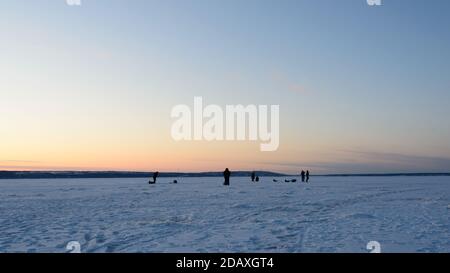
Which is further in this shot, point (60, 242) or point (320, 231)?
point (320, 231)

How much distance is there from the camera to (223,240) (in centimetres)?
805

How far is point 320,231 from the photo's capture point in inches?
356

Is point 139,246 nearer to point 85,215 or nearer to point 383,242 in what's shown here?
point 383,242
